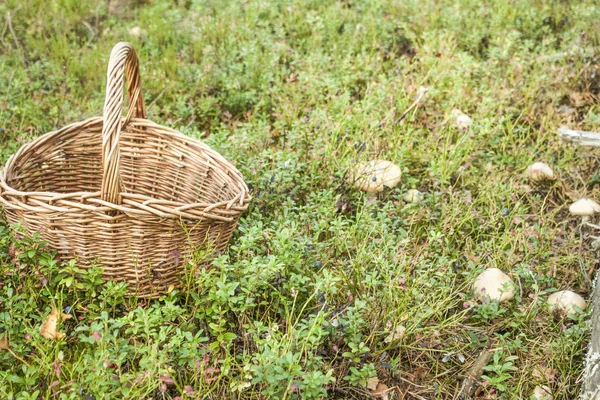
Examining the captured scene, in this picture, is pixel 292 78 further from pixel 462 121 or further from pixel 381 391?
pixel 381 391

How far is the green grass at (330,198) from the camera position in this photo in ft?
6.88

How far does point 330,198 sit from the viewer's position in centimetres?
292

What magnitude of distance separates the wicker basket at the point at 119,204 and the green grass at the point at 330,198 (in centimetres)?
10

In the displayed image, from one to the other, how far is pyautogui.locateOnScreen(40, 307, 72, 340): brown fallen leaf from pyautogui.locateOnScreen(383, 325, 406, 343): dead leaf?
3.99 ft

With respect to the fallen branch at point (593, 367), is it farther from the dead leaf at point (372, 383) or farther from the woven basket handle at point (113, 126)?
the woven basket handle at point (113, 126)

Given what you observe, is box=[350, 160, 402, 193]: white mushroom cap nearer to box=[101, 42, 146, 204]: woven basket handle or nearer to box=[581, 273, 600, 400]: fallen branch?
box=[581, 273, 600, 400]: fallen branch

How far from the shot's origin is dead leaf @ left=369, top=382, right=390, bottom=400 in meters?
2.11

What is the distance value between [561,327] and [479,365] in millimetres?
441

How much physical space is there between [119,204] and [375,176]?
4.64 ft

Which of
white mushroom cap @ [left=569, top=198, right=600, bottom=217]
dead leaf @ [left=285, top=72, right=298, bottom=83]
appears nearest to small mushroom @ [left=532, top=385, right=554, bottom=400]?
white mushroom cap @ [left=569, top=198, right=600, bottom=217]

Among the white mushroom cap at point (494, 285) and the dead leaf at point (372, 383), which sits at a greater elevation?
the white mushroom cap at point (494, 285)

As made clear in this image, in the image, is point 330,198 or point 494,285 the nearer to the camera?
point 494,285

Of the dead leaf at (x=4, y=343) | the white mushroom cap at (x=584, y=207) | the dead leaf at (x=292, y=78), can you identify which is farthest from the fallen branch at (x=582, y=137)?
the dead leaf at (x=4, y=343)

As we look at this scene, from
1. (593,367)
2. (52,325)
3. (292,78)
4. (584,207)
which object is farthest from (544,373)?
(292,78)
